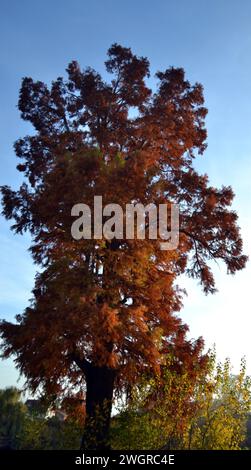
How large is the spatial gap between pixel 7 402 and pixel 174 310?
153ft

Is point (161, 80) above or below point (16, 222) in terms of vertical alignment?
above

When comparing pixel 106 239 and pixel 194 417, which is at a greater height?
pixel 106 239

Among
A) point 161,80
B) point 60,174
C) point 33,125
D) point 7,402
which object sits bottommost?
point 7,402

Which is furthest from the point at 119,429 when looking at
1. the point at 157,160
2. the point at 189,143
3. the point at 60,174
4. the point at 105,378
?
the point at 189,143

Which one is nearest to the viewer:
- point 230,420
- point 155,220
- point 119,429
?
point 230,420

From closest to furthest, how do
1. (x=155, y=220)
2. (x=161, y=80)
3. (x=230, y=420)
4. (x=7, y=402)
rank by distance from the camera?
1. (x=230, y=420)
2. (x=155, y=220)
3. (x=161, y=80)
4. (x=7, y=402)

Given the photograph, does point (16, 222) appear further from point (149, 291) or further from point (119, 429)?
point (119, 429)

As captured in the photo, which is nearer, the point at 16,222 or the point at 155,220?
the point at 155,220

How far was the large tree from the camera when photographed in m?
15.2

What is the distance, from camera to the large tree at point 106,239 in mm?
15180

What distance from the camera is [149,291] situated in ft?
56.8

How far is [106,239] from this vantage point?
15367mm

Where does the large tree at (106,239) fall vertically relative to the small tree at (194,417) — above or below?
above

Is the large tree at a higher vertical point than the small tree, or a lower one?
higher
